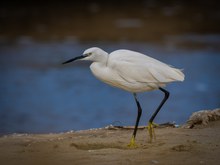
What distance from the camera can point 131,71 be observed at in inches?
243

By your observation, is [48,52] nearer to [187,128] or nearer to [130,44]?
[130,44]

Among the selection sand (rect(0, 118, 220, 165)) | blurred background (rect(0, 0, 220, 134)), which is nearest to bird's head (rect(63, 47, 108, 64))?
sand (rect(0, 118, 220, 165))

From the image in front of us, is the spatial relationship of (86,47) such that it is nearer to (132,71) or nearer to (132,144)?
(132,71)

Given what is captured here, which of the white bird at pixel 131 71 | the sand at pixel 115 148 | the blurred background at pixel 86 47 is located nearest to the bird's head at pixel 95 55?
the white bird at pixel 131 71

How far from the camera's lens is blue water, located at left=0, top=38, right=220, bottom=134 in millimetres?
10250

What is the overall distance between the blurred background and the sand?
2.94 m

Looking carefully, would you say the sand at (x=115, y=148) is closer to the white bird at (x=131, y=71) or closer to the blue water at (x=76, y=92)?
the white bird at (x=131, y=71)

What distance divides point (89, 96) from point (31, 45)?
4.81 m

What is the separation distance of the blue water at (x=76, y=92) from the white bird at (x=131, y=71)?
10.9 ft

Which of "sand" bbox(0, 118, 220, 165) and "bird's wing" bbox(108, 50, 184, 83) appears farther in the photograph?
"bird's wing" bbox(108, 50, 184, 83)

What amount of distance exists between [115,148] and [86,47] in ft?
30.5

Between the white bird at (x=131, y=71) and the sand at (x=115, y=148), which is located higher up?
the white bird at (x=131, y=71)

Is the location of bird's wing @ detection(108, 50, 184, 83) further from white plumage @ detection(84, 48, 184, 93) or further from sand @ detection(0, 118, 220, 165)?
sand @ detection(0, 118, 220, 165)

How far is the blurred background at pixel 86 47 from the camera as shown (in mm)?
10625
